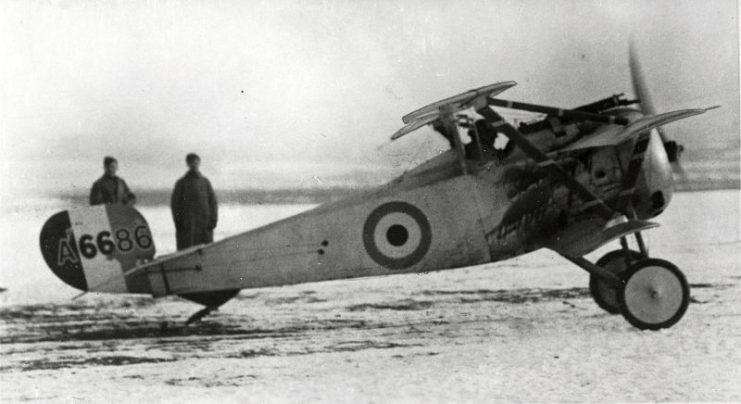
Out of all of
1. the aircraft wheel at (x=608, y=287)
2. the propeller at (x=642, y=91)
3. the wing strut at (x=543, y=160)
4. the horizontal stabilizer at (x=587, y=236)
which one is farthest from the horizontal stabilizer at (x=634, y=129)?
the aircraft wheel at (x=608, y=287)

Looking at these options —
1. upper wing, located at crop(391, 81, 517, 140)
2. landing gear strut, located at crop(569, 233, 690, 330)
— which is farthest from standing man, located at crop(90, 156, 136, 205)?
landing gear strut, located at crop(569, 233, 690, 330)

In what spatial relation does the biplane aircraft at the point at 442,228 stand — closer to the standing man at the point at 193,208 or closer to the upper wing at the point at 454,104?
the upper wing at the point at 454,104

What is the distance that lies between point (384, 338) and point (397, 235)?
0.88m

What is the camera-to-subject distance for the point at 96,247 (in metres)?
5.21

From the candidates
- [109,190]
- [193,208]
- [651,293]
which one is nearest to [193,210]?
[193,208]

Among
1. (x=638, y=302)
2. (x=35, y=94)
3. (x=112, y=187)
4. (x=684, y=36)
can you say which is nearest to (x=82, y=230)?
(x=112, y=187)

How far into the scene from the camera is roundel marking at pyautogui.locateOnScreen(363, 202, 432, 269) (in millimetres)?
5180

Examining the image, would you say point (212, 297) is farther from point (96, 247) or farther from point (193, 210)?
point (193, 210)

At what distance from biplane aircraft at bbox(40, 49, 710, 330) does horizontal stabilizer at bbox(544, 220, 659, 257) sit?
11 mm

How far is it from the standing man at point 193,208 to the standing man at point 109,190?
0.50 meters

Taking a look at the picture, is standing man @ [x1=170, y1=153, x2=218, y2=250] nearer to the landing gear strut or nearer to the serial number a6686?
the serial number a6686

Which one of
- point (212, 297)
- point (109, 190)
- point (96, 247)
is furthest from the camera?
point (109, 190)

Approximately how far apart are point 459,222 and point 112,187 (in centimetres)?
299

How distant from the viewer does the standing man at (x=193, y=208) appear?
625 centimetres
